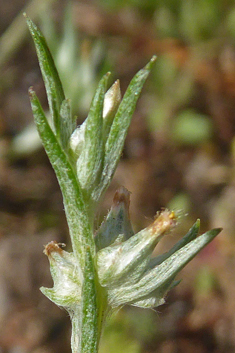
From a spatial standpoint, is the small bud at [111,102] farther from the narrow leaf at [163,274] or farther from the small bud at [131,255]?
the narrow leaf at [163,274]

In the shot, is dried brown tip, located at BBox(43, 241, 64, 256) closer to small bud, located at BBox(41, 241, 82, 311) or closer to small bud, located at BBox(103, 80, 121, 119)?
small bud, located at BBox(41, 241, 82, 311)

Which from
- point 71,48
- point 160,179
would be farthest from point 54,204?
point 71,48

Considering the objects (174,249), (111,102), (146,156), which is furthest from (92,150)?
(146,156)

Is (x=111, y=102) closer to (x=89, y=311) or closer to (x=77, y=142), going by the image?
(x=77, y=142)

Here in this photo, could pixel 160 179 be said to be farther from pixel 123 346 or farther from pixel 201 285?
pixel 123 346

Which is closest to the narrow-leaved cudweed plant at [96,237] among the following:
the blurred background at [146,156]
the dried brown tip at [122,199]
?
the dried brown tip at [122,199]

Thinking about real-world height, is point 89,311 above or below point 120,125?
below
